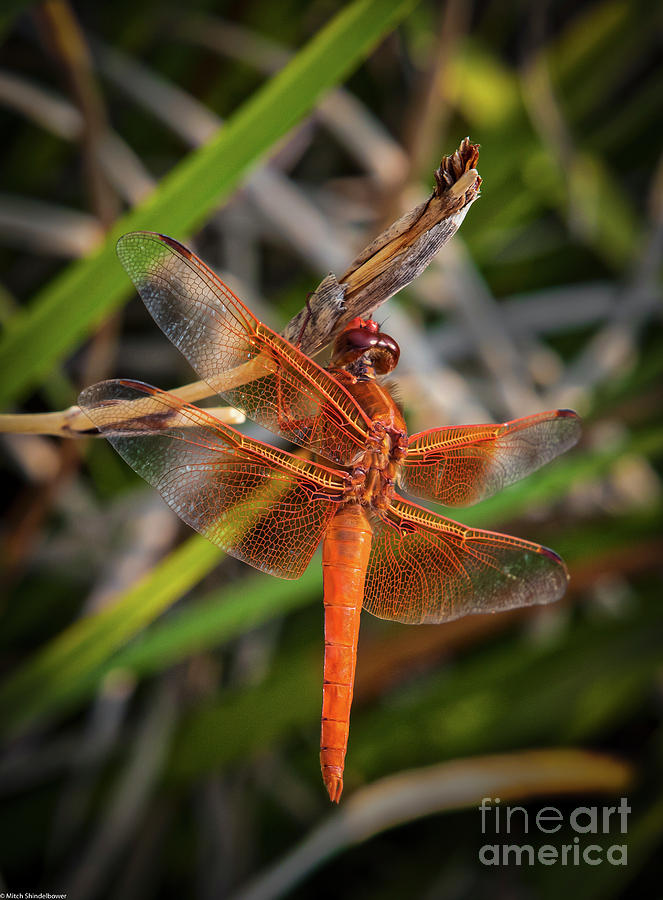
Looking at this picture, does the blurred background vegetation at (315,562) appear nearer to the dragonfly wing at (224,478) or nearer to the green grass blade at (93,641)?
the green grass blade at (93,641)

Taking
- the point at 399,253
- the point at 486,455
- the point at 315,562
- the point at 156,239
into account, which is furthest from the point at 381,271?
the point at 315,562

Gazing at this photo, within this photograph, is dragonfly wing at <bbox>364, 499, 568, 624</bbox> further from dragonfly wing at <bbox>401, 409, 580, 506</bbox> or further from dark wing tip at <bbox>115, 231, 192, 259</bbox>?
dark wing tip at <bbox>115, 231, 192, 259</bbox>

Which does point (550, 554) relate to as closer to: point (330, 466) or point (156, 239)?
point (330, 466)

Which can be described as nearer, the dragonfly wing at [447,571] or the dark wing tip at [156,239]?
the dark wing tip at [156,239]

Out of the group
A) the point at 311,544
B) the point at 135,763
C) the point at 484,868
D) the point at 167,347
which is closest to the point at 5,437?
the point at 167,347

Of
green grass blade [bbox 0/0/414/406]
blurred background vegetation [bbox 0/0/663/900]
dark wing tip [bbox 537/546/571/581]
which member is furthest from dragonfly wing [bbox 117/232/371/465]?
blurred background vegetation [bbox 0/0/663/900]

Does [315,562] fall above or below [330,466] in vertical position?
above

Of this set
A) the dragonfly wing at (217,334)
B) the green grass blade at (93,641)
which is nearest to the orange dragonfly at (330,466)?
the dragonfly wing at (217,334)
